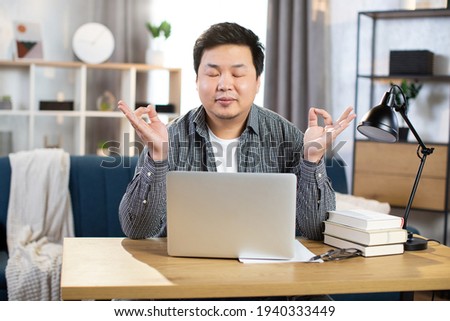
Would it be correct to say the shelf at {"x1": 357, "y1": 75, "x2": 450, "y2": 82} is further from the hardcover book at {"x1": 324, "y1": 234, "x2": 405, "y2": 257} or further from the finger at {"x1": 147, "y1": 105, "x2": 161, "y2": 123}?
the finger at {"x1": 147, "y1": 105, "x2": 161, "y2": 123}

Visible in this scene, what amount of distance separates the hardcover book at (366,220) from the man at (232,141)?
94 millimetres

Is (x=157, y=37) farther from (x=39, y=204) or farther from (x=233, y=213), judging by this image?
(x=233, y=213)

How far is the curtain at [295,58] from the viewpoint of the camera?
14.8 ft

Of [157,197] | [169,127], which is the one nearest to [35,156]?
[169,127]

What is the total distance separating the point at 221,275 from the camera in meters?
1.56

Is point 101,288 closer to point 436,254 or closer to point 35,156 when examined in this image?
point 436,254

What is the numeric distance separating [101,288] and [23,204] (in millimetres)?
1871

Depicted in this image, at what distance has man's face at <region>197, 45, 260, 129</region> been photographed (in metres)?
2.08

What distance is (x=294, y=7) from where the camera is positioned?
452 cm

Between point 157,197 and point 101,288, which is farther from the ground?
point 157,197

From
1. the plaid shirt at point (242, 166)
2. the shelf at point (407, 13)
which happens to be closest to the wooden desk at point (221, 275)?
the plaid shirt at point (242, 166)

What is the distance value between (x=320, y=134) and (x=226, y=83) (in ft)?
1.12

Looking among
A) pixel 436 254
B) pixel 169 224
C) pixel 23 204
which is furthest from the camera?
pixel 23 204
